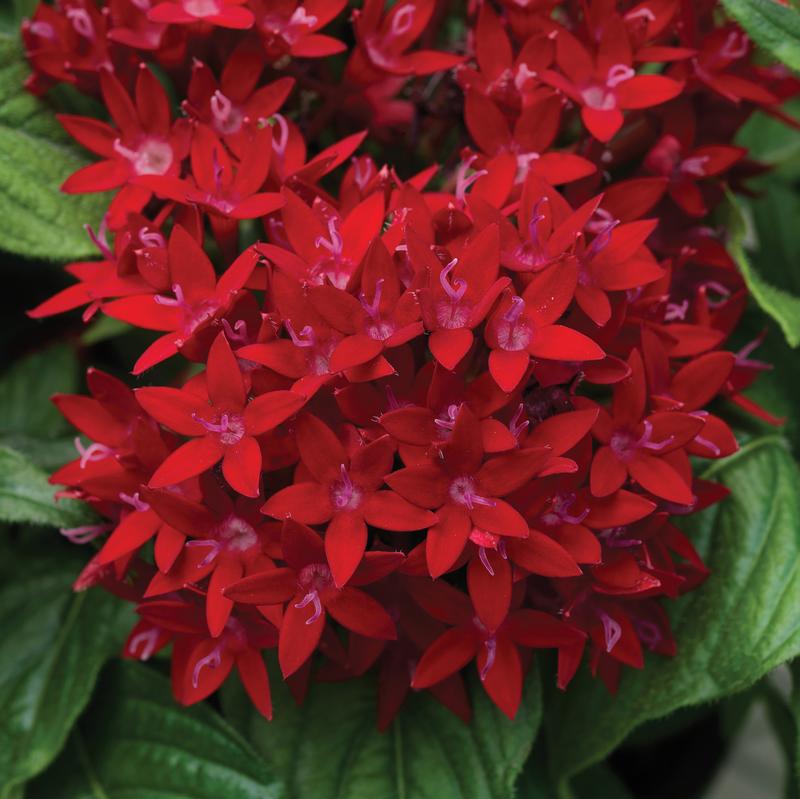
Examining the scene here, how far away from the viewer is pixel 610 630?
2.13 feet

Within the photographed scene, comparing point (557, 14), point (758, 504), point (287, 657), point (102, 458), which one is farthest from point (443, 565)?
point (557, 14)

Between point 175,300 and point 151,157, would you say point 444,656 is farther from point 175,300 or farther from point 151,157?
point 151,157

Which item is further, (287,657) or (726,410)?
(726,410)

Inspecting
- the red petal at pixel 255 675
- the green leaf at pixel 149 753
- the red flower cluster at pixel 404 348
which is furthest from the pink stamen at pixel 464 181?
the green leaf at pixel 149 753

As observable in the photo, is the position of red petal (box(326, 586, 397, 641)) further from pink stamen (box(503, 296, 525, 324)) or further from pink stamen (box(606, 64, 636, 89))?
pink stamen (box(606, 64, 636, 89))

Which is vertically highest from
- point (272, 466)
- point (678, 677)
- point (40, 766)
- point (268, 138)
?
point (268, 138)

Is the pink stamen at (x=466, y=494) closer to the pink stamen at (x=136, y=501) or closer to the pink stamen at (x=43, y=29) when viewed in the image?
the pink stamen at (x=136, y=501)

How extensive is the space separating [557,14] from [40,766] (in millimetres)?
729

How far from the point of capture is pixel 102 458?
679 millimetres

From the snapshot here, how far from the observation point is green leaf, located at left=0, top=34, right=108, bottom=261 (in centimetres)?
78

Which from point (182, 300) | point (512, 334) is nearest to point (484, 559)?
point (512, 334)

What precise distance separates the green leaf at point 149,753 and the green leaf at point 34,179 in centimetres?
35

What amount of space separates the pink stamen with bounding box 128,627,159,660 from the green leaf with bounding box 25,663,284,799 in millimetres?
103

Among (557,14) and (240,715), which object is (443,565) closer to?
(240,715)
